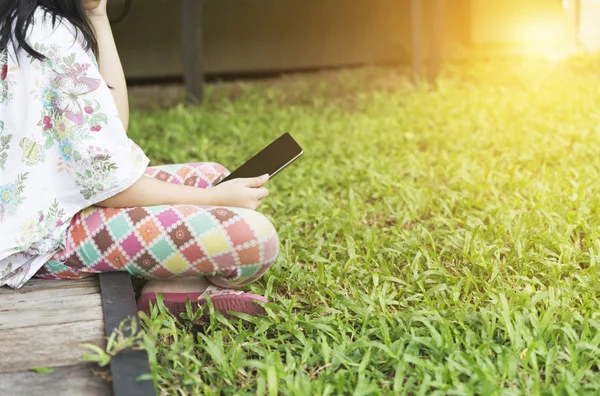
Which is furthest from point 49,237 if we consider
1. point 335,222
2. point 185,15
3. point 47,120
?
point 185,15

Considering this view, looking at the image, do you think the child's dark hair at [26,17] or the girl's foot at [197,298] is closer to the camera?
the child's dark hair at [26,17]

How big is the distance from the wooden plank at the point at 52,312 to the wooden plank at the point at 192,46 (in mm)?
3568

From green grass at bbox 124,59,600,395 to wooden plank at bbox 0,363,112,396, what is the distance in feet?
0.41

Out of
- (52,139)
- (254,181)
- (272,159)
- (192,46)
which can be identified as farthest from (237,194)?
(192,46)

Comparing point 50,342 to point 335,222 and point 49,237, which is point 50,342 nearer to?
point 49,237

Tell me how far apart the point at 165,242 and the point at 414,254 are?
89 cm

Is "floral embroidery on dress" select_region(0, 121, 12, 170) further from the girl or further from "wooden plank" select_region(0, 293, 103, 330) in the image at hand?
"wooden plank" select_region(0, 293, 103, 330)

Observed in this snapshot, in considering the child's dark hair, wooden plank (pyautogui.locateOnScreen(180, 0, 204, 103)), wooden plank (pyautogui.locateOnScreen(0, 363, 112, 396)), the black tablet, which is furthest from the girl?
wooden plank (pyautogui.locateOnScreen(180, 0, 204, 103))

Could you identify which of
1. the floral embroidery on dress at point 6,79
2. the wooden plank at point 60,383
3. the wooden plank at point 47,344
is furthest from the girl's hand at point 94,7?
the wooden plank at point 60,383

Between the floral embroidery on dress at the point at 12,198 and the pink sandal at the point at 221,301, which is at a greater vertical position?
the floral embroidery on dress at the point at 12,198

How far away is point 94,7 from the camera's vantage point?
2.06 m

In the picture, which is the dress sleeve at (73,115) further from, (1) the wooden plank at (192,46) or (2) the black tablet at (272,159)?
(1) the wooden plank at (192,46)

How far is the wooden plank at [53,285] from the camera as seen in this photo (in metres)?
2.01

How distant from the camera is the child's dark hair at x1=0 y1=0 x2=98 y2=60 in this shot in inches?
74.7
